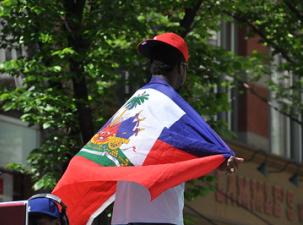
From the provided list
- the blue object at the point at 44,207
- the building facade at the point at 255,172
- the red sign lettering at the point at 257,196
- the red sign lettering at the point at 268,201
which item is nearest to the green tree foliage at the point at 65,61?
the blue object at the point at 44,207

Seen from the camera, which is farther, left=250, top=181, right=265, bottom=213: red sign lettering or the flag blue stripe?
left=250, top=181, right=265, bottom=213: red sign lettering

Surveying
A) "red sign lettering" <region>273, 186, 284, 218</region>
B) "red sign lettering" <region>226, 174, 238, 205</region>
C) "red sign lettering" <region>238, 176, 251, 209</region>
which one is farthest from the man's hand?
"red sign lettering" <region>273, 186, 284, 218</region>

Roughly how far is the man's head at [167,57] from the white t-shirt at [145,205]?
0.69 metres

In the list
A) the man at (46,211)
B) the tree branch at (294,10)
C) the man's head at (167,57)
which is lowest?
the man at (46,211)

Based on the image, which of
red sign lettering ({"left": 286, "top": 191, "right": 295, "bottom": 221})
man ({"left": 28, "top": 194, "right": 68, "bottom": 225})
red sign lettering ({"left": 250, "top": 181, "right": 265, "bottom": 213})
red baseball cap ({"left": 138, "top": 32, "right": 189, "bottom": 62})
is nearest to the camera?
man ({"left": 28, "top": 194, "right": 68, "bottom": 225})

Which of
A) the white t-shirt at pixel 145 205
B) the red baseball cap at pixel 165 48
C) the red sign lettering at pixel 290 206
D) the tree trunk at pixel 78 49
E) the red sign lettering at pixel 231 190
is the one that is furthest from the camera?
the red sign lettering at pixel 290 206

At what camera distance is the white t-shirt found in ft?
17.7

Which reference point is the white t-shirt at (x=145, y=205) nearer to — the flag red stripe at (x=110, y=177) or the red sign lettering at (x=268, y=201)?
the flag red stripe at (x=110, y=177)

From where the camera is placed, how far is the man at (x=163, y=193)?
17.7ft

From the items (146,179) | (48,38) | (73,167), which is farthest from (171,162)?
(48,38)

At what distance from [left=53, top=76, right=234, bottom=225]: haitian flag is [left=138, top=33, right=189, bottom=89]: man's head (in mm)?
70

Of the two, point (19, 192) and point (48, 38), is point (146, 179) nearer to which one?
point (48, 38)

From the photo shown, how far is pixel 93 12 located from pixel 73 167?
507cm

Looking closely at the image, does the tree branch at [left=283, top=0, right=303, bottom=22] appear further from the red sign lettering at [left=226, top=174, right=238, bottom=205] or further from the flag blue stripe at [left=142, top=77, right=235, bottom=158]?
the red sign lettering at [left=226, top=174, right=238, bottom=205]
